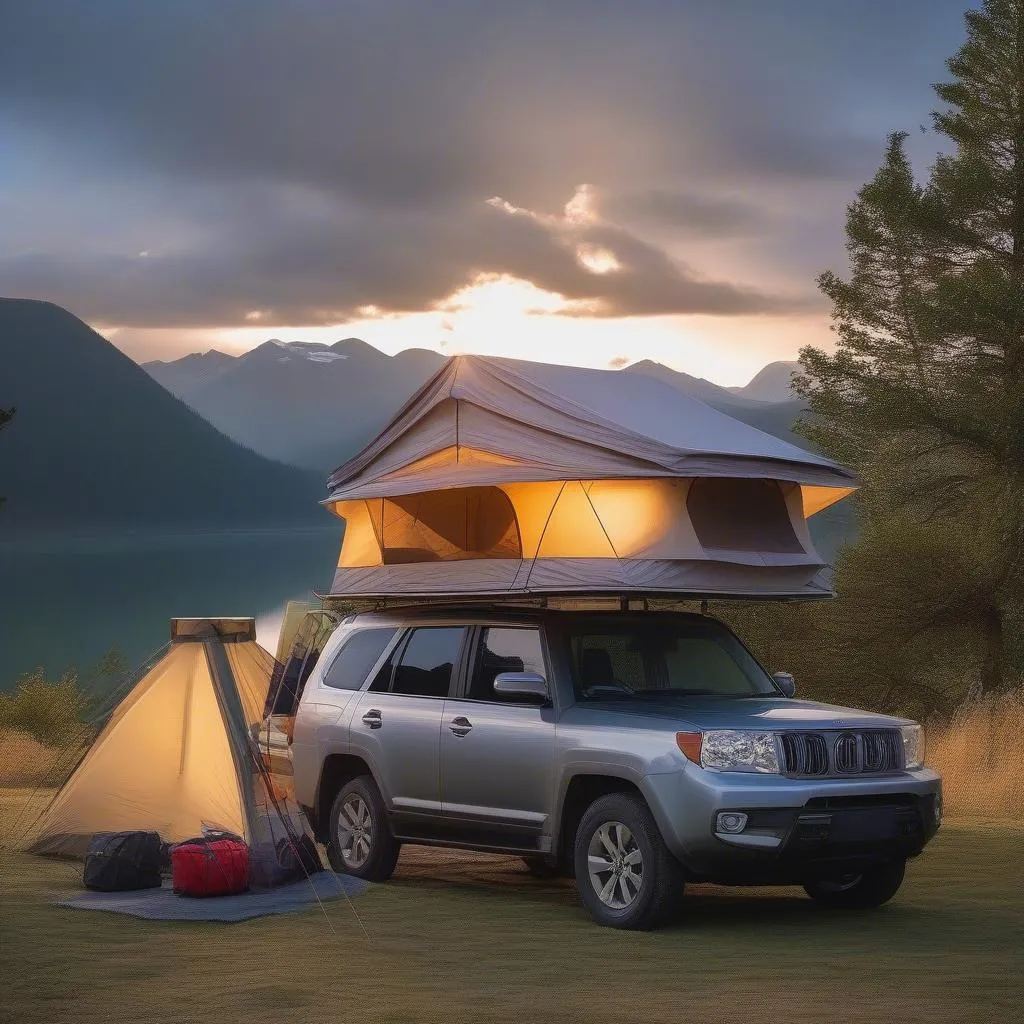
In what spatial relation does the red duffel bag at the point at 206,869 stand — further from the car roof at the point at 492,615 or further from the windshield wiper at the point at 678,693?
the windshield wiper at the point at 678,693

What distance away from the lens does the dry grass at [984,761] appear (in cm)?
1773

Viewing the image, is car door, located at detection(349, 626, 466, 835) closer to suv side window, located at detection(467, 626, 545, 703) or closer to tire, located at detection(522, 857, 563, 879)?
suv side window, located at detection(467, 626, 545, 703)

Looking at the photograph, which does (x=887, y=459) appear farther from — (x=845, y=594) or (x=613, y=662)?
(x=613, y=662)

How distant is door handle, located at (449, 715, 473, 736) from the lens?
36.8 feet

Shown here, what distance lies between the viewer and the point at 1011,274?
30.4 meters

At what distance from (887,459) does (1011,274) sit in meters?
4.07

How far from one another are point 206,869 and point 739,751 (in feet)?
12.6

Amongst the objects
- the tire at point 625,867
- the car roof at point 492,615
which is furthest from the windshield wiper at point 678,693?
the tire at point 625,867

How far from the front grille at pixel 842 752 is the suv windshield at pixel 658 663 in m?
1.17

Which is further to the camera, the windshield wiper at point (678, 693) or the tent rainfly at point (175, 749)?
the tent rainfly at point (175, 749)

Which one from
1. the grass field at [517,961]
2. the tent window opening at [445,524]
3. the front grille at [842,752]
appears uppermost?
the tent window opening at [445,524]

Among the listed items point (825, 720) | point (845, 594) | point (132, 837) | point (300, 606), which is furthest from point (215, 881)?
point (845, 594)

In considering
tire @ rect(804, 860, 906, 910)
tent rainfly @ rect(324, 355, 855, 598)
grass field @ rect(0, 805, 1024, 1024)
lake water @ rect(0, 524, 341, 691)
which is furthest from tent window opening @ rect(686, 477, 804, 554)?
lake water @ rect(0, 524, 341, 691)

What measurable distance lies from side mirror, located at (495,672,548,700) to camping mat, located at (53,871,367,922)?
1.82m
